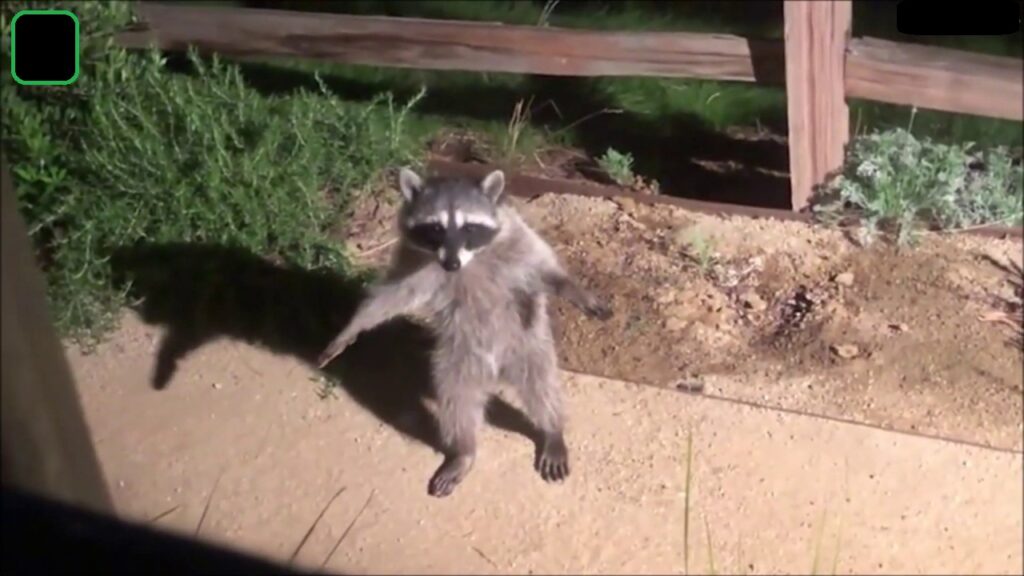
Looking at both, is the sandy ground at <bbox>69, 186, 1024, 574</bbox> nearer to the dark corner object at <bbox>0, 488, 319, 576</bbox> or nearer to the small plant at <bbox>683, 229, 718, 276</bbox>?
the small plant at <bbox>683, 229, 718, 276</bbox>

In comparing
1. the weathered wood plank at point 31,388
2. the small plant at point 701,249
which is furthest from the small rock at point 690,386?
the weathered wood plank at point 31,388

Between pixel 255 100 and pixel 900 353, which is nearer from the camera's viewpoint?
pixel 900 353

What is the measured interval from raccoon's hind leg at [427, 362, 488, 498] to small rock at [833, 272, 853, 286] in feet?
1.35

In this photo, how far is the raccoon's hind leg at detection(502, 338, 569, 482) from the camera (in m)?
1.38

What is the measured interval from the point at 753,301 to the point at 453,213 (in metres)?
0.33

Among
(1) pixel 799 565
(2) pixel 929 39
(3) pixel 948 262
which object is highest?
(2) pixel 929 39

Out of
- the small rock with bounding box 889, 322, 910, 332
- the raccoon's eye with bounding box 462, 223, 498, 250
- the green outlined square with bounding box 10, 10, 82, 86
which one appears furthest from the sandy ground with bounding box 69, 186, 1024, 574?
the green outlined square with bounding box 10, 10, 82, 86

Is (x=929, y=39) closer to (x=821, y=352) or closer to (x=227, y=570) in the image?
(x=821, y=352)

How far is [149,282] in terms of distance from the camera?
1746 mm

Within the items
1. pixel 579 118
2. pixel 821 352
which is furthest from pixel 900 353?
pixel 579 118

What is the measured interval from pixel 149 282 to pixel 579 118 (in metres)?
0.59

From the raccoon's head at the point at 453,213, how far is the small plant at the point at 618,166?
15 cm

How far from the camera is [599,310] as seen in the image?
1.49 metres

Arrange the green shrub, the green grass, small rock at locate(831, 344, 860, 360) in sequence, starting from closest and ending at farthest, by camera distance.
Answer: the green grass
small rock at locate(831, 344, 860, 360)
the green shrub
